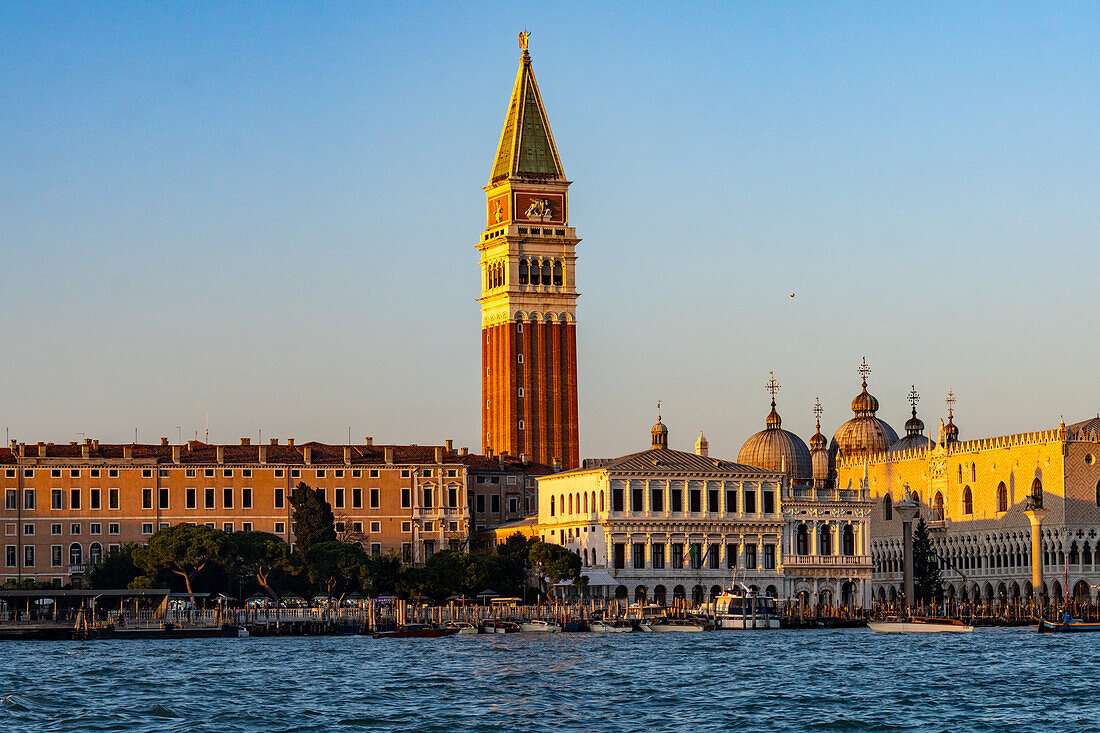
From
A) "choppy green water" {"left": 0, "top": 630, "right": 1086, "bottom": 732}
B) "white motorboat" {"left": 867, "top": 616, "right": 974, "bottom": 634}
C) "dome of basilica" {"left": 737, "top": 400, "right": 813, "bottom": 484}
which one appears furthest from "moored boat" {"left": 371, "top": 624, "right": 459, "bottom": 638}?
"dome of basilica" {"left": 737, "top": 400, "right": 813, "bottom": 484}

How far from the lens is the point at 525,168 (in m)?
123

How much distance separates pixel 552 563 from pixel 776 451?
27316 mm

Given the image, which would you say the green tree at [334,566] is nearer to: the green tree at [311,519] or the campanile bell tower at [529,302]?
the green tree at [311,519]

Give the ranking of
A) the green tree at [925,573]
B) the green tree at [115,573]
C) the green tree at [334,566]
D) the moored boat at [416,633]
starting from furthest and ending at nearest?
the green tree at [925,573] → the green tree at [115,573] → the green tree at [334,566] → the moored boat at [416,633]

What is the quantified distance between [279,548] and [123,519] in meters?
13.5

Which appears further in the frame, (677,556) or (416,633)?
(677,556)

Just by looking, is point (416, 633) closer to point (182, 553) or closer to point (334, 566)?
point (334, 566)

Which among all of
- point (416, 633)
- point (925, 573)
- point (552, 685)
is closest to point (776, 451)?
point (925, 573)

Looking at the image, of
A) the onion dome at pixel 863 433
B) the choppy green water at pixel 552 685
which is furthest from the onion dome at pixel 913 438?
the choppy green water at pixel 552 685

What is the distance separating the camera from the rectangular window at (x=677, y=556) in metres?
97.3

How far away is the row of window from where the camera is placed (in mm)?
96188

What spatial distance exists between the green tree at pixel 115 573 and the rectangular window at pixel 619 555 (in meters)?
20.9

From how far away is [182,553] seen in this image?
92.4 metres

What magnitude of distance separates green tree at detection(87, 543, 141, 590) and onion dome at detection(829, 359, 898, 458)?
4229 cm
